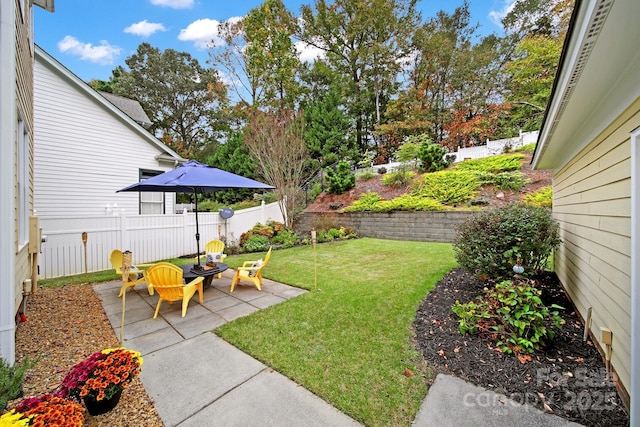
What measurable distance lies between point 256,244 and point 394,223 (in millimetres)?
5748

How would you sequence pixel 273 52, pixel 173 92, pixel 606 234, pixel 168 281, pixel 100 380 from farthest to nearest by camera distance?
A: pixel 173 92
pixel 273 52
pixel 168 281
pixel 606 234
pixel 100 380

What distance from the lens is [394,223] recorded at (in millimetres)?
10898

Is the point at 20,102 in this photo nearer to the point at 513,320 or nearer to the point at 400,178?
the point at 513,320

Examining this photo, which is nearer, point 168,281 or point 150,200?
point 168,281

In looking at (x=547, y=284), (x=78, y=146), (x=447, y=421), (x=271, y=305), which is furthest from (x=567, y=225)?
(x=78, y=146)

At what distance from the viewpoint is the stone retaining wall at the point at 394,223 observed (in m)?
9.64

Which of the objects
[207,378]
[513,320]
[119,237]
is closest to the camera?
[207,378]

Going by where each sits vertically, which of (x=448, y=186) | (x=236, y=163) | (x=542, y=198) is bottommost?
(x=542, y=198)

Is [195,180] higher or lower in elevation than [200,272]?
higher

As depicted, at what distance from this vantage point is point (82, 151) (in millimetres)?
8344

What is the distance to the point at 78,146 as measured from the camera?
27.1 feet

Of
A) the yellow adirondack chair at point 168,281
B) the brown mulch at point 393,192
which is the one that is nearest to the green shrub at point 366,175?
the brown mulch at point 393,192

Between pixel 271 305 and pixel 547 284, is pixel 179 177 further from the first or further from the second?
pixel 547 284

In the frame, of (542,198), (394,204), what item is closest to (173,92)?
(394,204)
